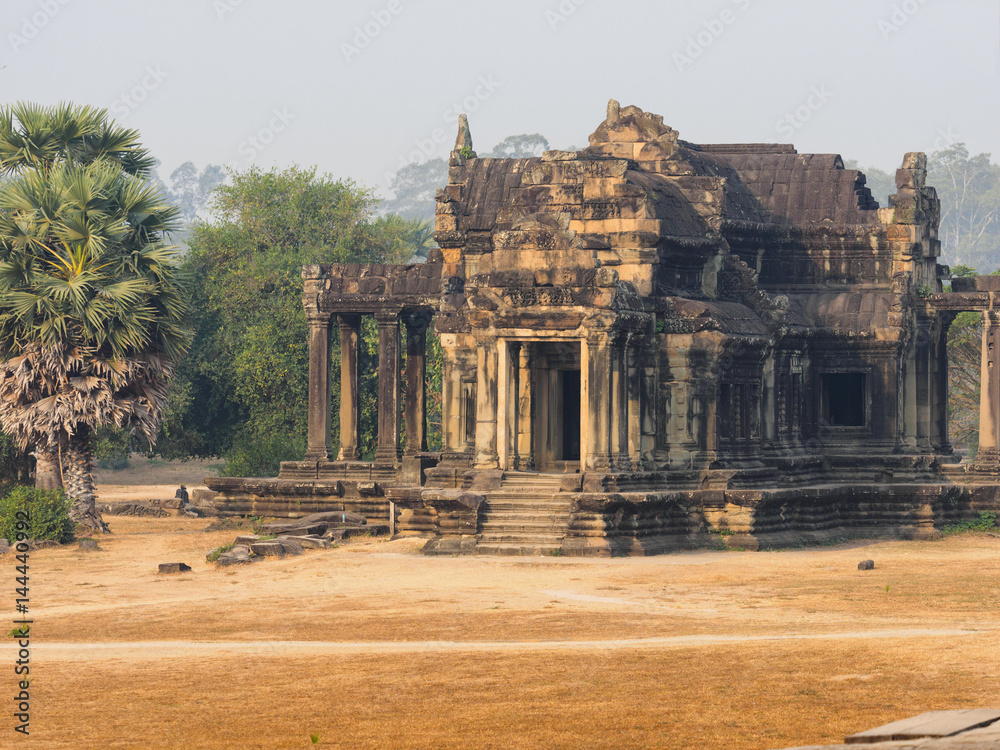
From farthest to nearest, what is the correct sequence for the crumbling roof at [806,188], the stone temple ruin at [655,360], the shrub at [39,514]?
1. the crumbling roof at [806,188]
2. the shrub at [39,514]
3. the stone temple ruin at [655,360]

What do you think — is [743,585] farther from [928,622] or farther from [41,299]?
[41,299]

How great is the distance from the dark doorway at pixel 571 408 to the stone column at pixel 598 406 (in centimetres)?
303

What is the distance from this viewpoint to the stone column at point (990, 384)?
35188 mm

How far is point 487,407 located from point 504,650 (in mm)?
11376

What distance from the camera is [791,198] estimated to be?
36.2 meters

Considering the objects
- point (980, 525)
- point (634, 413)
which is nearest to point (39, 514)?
point (634, 413)

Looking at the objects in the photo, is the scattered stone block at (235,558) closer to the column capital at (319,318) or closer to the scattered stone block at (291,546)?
the scattered stone block at (291,546)

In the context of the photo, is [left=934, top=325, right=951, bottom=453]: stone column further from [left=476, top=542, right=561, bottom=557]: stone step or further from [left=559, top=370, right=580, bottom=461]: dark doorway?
[left=476, top=542, right=561, bottom=557]: stone step

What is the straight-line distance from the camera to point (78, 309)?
32.8 meters

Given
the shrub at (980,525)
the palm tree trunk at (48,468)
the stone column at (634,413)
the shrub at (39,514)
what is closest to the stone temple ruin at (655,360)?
the stone column at (634,413)

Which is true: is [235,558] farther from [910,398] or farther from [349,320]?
[910,398]

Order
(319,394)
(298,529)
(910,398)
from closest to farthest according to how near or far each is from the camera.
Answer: (298,529), (910,398), (319,394)

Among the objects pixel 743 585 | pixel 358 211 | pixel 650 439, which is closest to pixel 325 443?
pixel 650 439

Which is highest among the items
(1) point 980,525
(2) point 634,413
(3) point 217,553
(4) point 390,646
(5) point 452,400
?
(5) point 452,400
